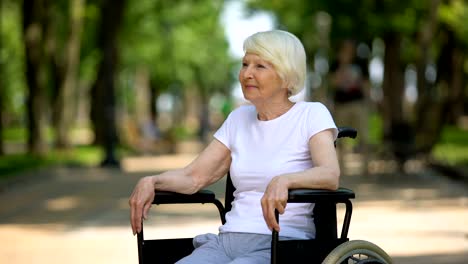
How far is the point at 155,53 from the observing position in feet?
165

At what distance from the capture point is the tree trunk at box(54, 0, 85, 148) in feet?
99.2

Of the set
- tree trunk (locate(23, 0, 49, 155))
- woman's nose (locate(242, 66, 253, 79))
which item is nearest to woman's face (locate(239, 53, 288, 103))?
woman's nose (locate(242, 66, 253, 79))

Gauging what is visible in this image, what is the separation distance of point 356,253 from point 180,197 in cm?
75

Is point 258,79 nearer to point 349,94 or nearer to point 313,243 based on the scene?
point 313,243

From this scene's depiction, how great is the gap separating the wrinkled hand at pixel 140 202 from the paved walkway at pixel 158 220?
4420 millimetres

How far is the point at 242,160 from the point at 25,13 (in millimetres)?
23388

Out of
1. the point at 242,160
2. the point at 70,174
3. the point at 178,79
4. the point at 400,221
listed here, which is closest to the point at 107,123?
the point at 70,174

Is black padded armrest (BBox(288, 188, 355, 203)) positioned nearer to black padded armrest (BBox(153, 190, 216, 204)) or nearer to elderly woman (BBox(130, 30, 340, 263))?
elderly woman (BBox(130, 30, 340, 263))

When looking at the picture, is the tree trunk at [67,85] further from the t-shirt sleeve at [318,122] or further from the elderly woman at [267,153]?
the t-shirt sleeve at [318,122]

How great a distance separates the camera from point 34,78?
27.2 metres

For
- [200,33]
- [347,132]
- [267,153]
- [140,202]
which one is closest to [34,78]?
[347,132]

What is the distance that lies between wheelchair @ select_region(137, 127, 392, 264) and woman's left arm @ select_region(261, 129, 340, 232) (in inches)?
1.2

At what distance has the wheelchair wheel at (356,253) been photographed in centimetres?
452

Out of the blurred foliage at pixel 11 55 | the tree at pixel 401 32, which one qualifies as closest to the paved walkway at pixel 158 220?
the tree at pixel 401 32
